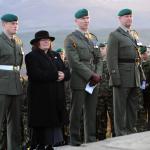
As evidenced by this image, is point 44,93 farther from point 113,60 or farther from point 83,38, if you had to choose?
point 113,60

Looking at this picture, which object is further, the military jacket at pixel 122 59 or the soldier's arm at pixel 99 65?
the military jacket at pixel 122 59

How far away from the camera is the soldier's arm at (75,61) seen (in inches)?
277

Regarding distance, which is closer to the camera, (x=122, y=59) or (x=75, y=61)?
(x=75, y=61)

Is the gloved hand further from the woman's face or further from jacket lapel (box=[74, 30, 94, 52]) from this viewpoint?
the woman's face

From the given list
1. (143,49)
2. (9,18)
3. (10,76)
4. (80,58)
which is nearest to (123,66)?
(80,58)

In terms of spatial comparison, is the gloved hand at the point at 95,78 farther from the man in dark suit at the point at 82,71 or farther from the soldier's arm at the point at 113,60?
the soldier's arm at the point at 113,60

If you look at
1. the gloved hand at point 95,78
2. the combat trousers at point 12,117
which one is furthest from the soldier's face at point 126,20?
the combat trousers at point 12,117

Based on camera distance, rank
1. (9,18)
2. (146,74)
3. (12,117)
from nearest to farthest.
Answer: (9,18) < (12,117) < (146,74)

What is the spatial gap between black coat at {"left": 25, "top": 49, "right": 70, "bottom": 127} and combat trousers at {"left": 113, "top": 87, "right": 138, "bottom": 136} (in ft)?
3.92

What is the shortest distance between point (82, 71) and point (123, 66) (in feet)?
2.58

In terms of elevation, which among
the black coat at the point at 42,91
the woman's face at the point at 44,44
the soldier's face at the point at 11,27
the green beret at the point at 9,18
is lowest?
the black coat at the point at 42,91

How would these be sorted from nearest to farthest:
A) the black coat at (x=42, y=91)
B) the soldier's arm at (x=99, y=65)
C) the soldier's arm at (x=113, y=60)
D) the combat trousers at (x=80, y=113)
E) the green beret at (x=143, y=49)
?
the black coat at (x=42, y=91) → the combat trousers at (x=80, y=113) → the soldier's arm at (x=99, y=65) → the soldier's arm at (x=113, y=60) → the green beret at (x=143, y=49)

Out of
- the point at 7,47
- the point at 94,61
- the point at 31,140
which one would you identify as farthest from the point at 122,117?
the point at 7,47

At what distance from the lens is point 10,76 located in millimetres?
6824
